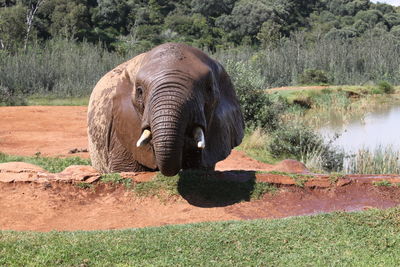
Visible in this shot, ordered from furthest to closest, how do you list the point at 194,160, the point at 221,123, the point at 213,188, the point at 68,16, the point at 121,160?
the point at 68,16 → the point at 121,160 → the point at 221,123 → the point at 194,160 → the point at 213,188

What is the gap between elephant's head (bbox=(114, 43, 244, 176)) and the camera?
4.72m

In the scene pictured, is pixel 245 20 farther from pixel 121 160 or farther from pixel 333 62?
pixel 121 160

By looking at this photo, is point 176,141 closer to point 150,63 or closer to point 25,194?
point 150,63

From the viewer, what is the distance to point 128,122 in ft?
19.3

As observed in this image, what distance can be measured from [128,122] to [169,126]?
1.32 m

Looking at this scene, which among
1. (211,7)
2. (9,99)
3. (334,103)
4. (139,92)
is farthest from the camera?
(211,7)

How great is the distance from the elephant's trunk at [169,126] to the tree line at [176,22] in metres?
30.0

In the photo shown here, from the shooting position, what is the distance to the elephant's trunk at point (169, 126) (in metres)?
4.66

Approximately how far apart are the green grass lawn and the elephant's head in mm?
723

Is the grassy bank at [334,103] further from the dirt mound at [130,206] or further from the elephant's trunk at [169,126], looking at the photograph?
the elephant's trunk at [169,126]

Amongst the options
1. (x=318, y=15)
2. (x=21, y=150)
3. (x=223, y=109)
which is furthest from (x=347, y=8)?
(x=223, y=109)

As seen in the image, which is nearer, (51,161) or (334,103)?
(51,161)

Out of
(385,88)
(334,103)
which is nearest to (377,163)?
(334,103)

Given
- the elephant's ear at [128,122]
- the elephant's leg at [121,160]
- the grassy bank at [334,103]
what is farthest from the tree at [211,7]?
the elephant's ear at [128,122]
